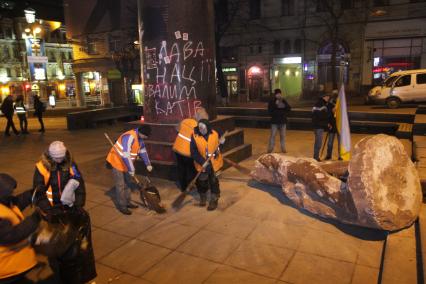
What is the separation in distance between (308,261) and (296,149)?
6.48m

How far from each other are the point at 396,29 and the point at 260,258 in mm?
26627

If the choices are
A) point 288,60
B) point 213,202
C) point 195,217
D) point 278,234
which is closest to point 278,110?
point 213,202

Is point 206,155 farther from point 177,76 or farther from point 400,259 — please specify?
point 400,259

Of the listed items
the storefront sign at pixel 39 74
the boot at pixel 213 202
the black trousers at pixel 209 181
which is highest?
the storefront sign at pixel 39 74

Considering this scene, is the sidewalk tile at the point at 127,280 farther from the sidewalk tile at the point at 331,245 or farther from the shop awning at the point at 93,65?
A: the shop awning at the point at 93,65

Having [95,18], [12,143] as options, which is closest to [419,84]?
[12,143]

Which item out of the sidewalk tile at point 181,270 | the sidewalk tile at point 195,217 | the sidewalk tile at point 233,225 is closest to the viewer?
the sidewalk tile at point 181,270

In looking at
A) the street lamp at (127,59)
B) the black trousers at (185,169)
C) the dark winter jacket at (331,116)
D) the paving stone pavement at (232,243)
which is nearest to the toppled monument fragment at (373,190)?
the paving stone pavement at (232,243)

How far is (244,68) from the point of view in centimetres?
3216

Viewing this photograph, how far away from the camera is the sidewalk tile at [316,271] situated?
4016mm

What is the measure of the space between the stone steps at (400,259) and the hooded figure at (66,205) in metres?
3.18

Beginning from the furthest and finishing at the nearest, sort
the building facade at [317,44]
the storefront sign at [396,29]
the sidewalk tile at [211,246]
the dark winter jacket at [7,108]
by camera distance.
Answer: the building facade at [317,44], the storefront sign at [396,29], the dark winter jacket at [7,108], the sidewalk tile at [211,246]

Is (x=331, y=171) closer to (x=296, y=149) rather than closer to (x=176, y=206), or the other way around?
(x=176, y=206)

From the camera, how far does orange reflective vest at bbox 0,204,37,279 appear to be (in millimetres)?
3049
